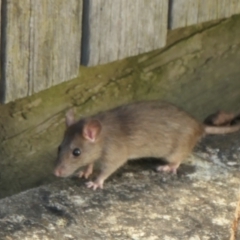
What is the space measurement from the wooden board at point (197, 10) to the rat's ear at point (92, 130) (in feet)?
2.37

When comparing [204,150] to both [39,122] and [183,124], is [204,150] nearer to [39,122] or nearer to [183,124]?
[183,124]

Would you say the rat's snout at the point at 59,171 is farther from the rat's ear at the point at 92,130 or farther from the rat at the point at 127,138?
the rat's ear at the point at 92,130

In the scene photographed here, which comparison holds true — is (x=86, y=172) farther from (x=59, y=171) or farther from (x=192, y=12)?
(x=192, y=12)

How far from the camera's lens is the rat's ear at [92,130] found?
4504mm

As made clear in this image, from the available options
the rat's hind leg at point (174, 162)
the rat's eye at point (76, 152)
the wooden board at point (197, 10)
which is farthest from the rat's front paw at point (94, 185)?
the wooden board at point (197, 10)

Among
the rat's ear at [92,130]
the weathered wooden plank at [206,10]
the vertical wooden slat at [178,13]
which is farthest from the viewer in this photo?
the weathered wooden plank at [206,10]

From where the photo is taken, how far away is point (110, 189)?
437cm

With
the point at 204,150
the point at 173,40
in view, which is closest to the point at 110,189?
Answer: the point at 204,150

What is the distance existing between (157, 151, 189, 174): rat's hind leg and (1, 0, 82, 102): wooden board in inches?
26.1

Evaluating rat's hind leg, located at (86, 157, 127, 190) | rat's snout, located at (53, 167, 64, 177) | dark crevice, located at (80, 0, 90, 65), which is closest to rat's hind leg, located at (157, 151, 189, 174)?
rat's hind leg, located at (86, 157, 127, 190)

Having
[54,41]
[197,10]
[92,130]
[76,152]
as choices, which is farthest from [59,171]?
[197,10]

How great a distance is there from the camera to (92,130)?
4.54 meters

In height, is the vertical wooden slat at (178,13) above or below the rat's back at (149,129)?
above

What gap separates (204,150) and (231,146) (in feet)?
0.49
